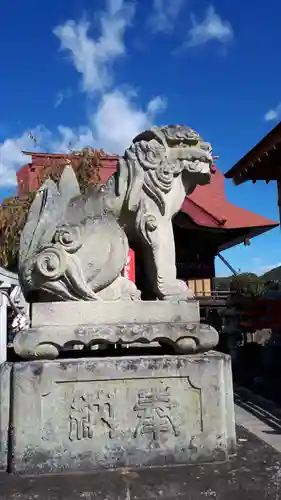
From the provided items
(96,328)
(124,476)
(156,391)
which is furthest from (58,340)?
(124,476)

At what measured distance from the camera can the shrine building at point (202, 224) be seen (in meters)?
11.9

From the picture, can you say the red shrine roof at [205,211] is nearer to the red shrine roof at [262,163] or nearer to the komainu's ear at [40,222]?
the red shrine roof at [262,163]

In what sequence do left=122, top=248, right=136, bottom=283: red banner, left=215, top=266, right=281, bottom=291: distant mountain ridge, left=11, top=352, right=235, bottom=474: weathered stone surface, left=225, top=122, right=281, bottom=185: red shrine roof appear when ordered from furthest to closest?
1. left=215, top=266, right=281, bottom=291: distant mountain ridge
2. left=225, top=122, right=281, bottom=185: red shrine roof
3. left=122, top=248, right=136, bottom=283: red banner
4. left=11, top=352, right=235, bottom=474: weathered stone surface

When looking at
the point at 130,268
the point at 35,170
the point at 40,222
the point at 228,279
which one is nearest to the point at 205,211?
the point at 35,170

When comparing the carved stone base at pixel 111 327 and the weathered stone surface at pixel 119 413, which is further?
the carved stone base at pixel 111 327

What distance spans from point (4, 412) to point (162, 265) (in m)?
1.07

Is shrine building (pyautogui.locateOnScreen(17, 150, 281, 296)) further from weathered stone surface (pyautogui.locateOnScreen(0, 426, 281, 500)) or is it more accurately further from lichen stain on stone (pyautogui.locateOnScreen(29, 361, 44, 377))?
weathered stone surface (pyautogui.locateOnScreen(0, 426, 281, 500))

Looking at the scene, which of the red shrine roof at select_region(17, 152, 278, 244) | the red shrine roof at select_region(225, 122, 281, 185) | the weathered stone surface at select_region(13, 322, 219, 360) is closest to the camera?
the weathered stone surface at select_region(13, 322, 219, 360)

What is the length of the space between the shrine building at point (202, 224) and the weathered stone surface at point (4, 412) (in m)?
8.43

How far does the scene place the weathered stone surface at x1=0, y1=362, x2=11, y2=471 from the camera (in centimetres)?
203

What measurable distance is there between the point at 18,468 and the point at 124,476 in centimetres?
48

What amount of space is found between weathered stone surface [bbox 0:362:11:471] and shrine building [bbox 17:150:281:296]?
843 centimetres

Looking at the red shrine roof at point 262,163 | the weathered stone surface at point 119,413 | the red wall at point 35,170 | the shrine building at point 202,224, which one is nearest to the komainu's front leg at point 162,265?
the weathered stone surface at point 119,413

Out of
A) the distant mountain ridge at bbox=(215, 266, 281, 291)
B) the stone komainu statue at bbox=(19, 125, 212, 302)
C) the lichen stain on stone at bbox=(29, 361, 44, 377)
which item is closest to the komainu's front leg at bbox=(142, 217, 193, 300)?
the stone komainu statue at bbox=(19, 125, 212, 302)
